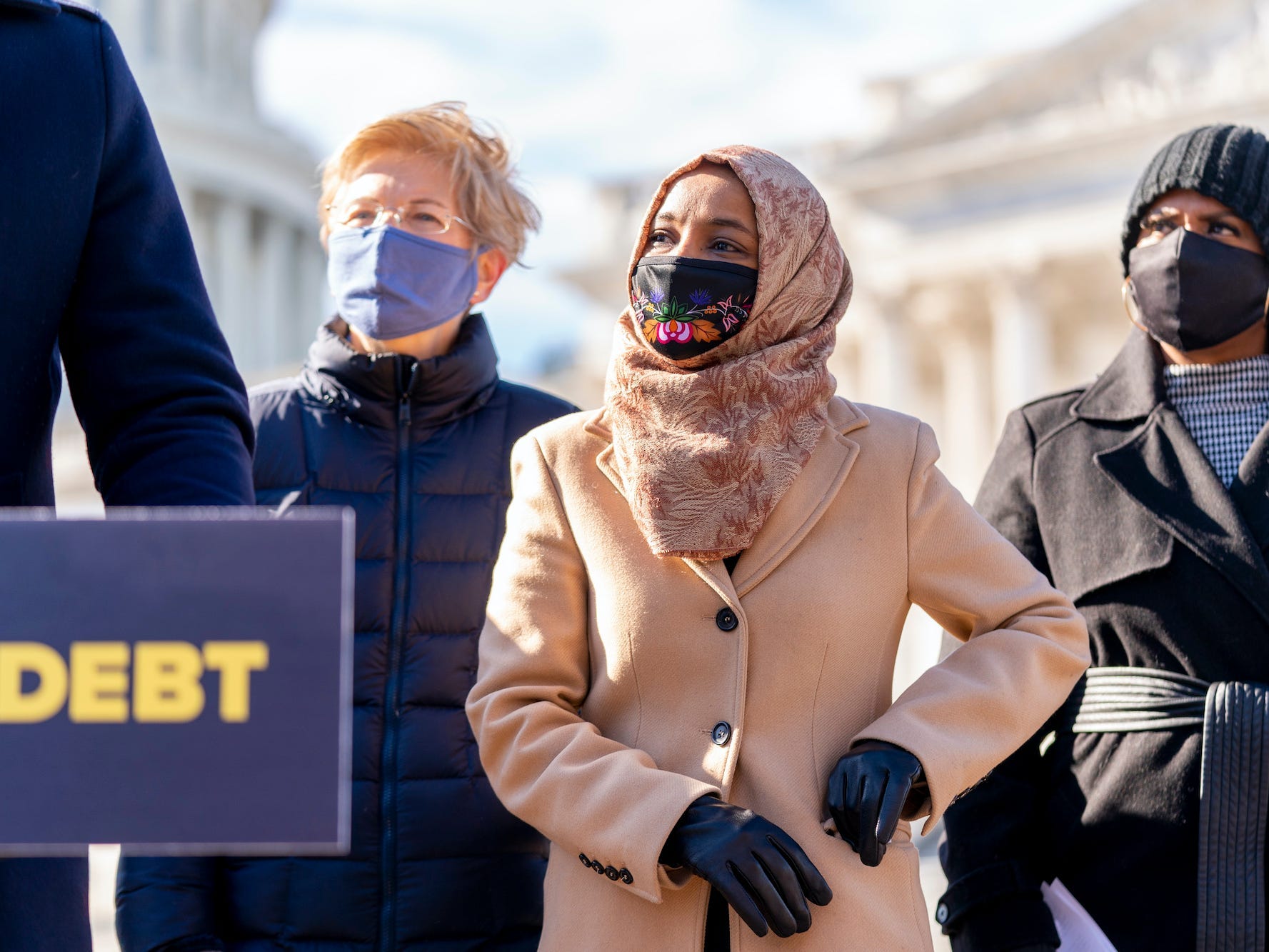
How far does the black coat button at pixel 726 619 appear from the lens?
2684 mm

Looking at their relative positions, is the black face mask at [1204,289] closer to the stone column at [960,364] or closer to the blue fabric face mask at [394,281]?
the blue fabric face mask at [394,281]

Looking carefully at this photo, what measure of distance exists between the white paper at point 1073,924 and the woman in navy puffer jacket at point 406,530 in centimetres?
107

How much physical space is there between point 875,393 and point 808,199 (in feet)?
107

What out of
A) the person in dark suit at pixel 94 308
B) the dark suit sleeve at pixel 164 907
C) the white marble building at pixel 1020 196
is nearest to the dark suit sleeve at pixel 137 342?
the person in dark suit at pixel 94 308

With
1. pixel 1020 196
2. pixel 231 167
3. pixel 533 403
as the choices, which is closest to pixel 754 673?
pixel 533 403

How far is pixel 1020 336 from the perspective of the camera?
109 ft

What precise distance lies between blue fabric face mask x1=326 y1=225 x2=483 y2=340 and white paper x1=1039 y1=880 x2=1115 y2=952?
6.27 feet

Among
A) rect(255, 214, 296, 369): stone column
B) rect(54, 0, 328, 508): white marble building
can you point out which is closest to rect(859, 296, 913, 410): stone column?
rect(54, 0, 328, 508): white marble building

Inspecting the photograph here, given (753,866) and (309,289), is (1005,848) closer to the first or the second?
(753,866)

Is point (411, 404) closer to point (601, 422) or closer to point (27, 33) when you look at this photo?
point (601, 422)

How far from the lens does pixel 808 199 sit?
2.90 m

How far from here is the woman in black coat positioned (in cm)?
324

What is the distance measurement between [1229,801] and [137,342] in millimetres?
2305

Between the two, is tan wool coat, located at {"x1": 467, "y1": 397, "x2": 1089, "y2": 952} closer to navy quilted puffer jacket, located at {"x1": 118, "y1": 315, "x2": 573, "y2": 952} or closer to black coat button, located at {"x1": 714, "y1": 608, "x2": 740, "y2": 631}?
black coat button, located at {"x1": 714, "y1": 608, "x2": 740, "y2": 631}
